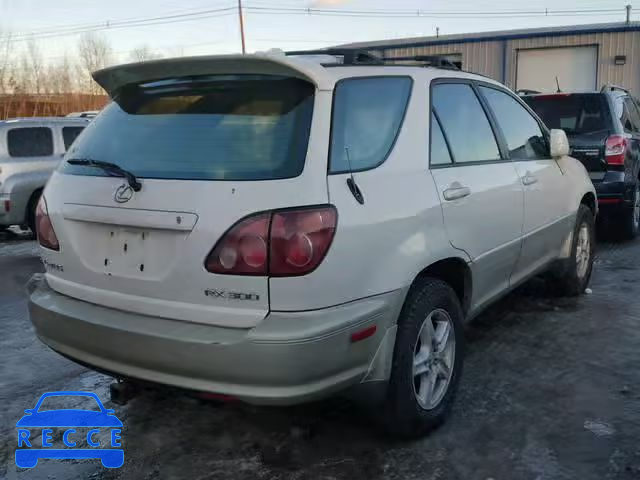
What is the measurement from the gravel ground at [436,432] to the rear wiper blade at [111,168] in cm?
86

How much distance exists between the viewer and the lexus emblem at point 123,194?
2.71 m

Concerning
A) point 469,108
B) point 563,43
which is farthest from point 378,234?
point 563,43

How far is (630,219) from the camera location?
787cm

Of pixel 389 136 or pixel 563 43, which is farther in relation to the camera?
pixel 563 43

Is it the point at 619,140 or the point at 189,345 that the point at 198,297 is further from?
the point at 619,140

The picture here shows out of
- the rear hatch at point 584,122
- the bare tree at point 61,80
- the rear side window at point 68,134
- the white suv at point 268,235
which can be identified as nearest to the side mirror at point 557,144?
the white suv at point 268,235

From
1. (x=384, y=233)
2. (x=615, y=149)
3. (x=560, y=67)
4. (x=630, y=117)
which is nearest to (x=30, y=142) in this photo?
(x=615, y=149)

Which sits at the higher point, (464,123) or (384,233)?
(464,123)

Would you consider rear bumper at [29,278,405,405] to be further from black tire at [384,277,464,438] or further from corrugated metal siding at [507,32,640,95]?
corrugated metal siding at [507,32,640,95]

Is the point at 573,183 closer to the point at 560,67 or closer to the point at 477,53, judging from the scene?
the point at 560,67

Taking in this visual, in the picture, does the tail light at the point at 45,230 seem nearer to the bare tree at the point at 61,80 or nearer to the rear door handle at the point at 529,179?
the rear door handle at the point at 529,179

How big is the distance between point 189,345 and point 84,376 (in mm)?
1909

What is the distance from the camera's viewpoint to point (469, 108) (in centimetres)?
387

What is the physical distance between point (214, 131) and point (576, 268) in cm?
366
